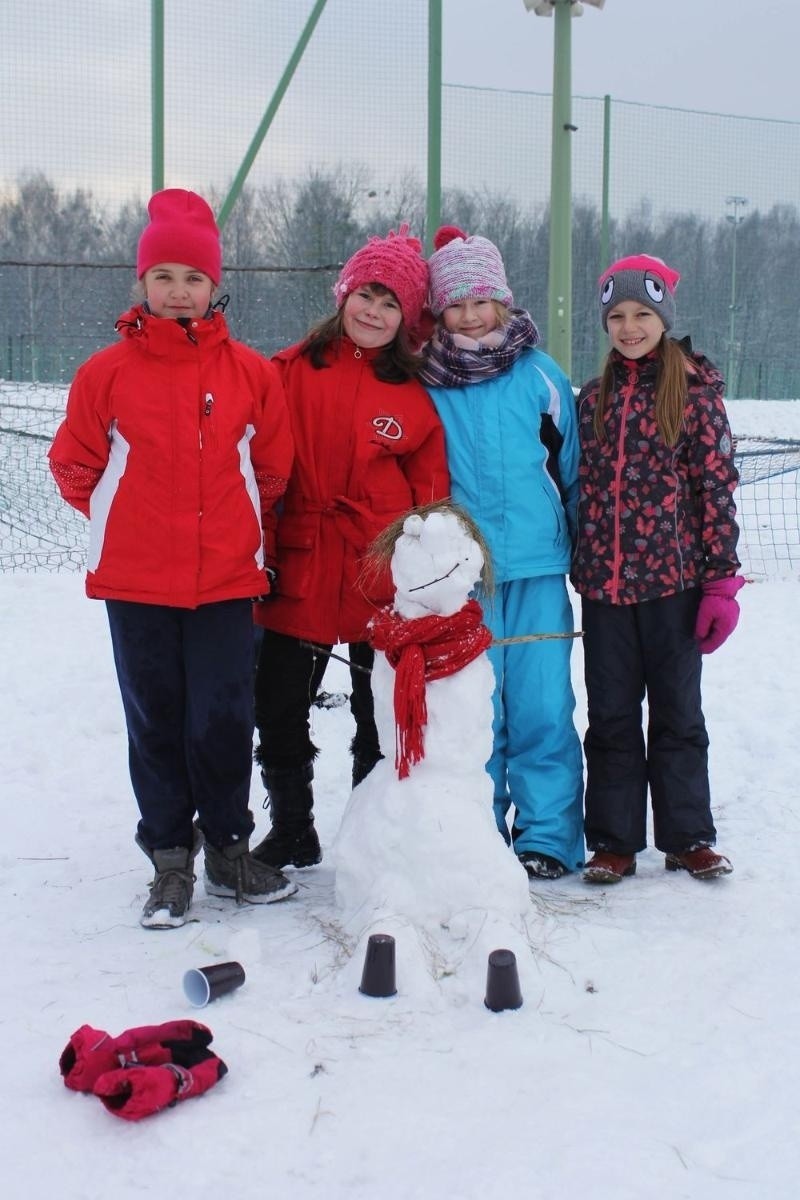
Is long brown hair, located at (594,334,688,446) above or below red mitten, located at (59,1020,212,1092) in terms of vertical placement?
above

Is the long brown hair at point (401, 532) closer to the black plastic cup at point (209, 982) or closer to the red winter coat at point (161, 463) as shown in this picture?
the red winter coat at point (161, 463)

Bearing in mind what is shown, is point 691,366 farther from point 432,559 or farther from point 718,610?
point 432,559

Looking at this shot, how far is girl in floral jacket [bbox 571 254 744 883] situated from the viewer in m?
3.05

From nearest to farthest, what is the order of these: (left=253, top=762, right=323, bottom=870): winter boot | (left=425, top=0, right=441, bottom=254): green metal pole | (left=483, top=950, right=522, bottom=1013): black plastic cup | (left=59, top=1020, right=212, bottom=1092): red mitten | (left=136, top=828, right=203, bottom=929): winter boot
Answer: (left=59, top=1020, right=212, bottom=1092): red mitten, (left=483, top=950, right=522, bottom=1013): black plastic cup, (left=136, top=828, right=203, bottom=929): winter boot, (left=253, top=762, right=323, bottom=870): winter boot, (left=425, top=0, right=441, bottom=254): green metal pole

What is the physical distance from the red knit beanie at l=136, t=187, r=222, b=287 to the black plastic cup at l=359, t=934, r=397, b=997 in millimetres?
1658

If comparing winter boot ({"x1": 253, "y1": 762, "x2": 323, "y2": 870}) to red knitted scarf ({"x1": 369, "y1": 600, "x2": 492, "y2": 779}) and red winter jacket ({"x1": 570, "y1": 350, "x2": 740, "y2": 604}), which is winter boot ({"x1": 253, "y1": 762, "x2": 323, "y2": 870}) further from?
red winter jacket ({"x1": 570, "y1": 350, "x2": 740, "y2": 604})

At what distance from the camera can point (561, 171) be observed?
5516 millimetres

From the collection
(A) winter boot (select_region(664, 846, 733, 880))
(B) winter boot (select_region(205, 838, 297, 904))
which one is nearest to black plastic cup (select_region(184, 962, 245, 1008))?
(B) winter boot (select_region(205, 838, 297, 904))

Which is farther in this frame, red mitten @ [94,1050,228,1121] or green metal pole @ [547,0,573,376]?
green metal pole @ [547,0,573,376]

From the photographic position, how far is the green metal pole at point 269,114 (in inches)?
228

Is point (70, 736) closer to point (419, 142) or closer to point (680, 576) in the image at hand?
point (680, 576)

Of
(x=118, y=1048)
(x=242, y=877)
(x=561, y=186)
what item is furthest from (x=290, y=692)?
(x=561, y=186)

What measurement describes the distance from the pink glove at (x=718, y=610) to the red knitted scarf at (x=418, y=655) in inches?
25.2

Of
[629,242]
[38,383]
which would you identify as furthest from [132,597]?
[629,242]
